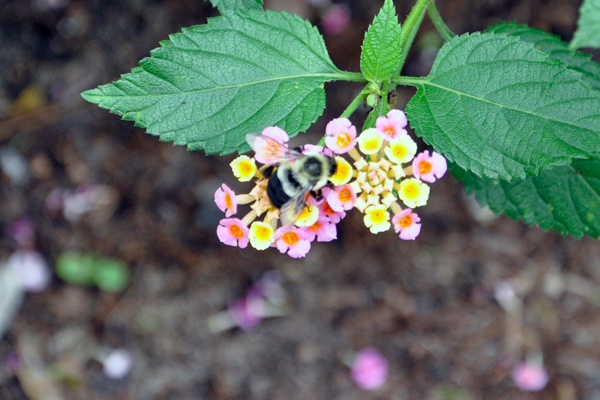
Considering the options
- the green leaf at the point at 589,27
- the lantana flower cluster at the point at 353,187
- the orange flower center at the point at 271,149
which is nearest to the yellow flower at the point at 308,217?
the lantana flower cluster at the point at 353,187

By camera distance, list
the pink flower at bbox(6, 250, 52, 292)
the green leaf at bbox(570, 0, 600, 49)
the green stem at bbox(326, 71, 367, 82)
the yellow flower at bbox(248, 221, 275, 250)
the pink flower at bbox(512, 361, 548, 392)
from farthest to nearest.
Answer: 1. the pink flower at bbox(6, 250, 52, 292)
2. the pink flower at bbox(512, 361, 548, 392)
3. the green stem at bbox(326, 71, 367, 82)
4. the yellow flower at bbox(248, 221, 275, 250)
5. the green leaf at bbox(570, 0, 600, 49)

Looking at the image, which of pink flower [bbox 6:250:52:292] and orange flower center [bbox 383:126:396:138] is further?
pink flower [bbox 6:250:52:292]

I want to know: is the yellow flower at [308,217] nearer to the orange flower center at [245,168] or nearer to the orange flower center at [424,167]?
the orange flower center at [245,168]

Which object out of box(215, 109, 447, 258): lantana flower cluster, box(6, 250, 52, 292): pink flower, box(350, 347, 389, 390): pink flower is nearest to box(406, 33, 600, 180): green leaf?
box(215, 109, 447, 258): lantana flower cluster

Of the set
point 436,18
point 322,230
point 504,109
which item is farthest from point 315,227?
point 436,18

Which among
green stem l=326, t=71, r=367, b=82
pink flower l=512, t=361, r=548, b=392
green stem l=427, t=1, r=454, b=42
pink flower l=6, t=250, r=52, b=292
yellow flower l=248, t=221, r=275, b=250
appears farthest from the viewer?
pink flower l=6, t=250, r=52, b=292

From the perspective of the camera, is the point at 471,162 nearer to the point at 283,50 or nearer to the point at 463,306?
the point at 283,50

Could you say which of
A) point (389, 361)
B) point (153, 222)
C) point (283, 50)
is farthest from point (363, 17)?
point (389, 361)

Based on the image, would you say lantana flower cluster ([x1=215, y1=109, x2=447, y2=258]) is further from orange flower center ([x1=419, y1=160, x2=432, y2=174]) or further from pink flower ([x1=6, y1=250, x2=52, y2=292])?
pink flower ([x1=6, y1=250, x2=52, y2=292])
